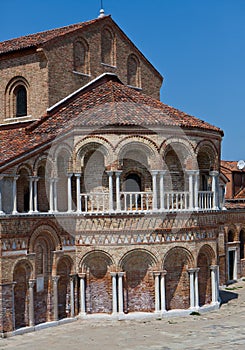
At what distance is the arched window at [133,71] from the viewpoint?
29328 millimetres

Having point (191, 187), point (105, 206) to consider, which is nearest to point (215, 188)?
point (191, 187)

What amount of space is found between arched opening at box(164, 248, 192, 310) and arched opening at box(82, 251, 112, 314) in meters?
2.30

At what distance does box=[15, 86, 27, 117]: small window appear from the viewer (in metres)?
26.3

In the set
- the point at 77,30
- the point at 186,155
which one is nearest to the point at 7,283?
the point at 186,155

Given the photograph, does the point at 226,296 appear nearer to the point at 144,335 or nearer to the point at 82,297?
the point at 82,297

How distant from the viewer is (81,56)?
1054 inches

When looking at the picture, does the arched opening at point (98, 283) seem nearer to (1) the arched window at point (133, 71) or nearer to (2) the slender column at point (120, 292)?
(2) the slender column at point (120, 292)

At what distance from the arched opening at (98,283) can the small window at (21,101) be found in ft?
25.0

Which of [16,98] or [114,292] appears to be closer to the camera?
[114,292]

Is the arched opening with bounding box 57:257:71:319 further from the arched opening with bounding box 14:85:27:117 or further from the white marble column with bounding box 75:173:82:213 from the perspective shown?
the arched opening with bounding box 14:85:27:117

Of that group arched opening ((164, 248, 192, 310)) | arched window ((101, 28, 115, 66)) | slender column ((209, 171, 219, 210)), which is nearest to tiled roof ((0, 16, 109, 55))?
arched window ((101, 28, 115, 66))

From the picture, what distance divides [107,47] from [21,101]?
196 inches

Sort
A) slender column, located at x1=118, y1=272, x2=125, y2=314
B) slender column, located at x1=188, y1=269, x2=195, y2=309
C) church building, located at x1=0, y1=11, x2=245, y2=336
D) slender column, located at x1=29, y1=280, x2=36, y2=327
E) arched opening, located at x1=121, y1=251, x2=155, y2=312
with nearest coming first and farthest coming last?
slender column, located at x1=29, y1=280, x2=36, y2=327 < church building, located at x1=0, y1=11, x2=245, y2=336 < slender column, located at x1=118, y1=272, x2=125, y2=314 < arched opening, located at x1=121, y1=251, x2=155, y2=312 < slender column, located at x1=188, y1=269, x2=195, y2=309

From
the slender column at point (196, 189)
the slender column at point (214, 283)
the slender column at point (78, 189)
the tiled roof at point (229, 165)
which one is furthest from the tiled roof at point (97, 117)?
the tiled roof at point (229, 165)
